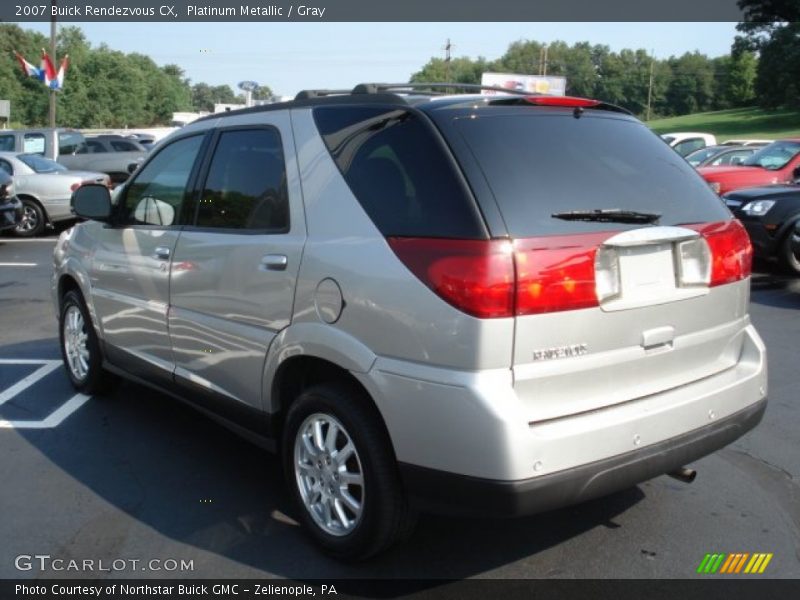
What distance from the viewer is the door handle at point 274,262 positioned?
3.30 meters

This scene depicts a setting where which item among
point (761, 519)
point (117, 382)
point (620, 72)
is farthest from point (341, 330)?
point (620, 72)

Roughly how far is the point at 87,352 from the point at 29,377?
92 centimetres

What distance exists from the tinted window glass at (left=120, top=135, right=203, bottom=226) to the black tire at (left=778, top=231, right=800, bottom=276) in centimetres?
808

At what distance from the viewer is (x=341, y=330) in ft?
9.81

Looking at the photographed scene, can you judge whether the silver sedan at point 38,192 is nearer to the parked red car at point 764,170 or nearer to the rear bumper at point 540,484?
the parked red car at point 764,170

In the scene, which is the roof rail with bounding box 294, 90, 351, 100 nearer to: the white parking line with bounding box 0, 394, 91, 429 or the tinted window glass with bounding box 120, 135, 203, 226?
the tinted window glass with bounding box 120, 135, 203, 226

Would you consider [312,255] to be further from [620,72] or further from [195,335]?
[620,72]

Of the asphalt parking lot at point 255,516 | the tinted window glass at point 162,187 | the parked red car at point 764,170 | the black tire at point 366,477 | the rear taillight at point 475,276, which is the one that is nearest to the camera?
the rear taillight at point 475,276

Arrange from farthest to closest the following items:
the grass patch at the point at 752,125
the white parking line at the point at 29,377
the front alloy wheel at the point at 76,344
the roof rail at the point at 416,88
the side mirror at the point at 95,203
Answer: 1. the grass patch at the point at 752,125
2. the white parking line at the point at 29,377
3. the front alloy wheel at the point at 76,344
4. the side mirror at the point at 95,203
5. the roof rail at the point at 416,88

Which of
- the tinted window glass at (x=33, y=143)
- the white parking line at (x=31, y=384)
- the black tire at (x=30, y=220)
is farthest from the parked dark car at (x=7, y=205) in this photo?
the white parking line at (x=31, y=384)

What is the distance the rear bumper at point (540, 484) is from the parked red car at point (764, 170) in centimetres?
1160

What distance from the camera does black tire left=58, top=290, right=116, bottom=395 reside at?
5.16 metres

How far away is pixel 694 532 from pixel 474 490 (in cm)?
137

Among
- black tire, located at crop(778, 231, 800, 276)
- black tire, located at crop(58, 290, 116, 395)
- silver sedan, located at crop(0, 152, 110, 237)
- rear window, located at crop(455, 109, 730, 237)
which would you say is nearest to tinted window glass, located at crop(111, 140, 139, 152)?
silver sedan, located at crop(0, 152, 110, 237)
